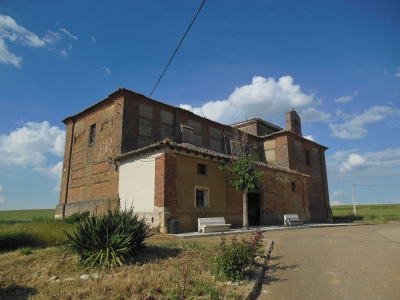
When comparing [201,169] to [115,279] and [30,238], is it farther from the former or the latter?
[115,279]

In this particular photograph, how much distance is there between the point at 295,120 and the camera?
33375 mm

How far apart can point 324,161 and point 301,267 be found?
29646mm

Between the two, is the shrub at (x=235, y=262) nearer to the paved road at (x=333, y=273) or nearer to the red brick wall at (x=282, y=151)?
the paved road at (x=333, y=273)

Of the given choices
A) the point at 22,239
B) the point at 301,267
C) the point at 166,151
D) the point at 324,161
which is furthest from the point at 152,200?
the point at 324,161

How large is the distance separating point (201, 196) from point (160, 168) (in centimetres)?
334

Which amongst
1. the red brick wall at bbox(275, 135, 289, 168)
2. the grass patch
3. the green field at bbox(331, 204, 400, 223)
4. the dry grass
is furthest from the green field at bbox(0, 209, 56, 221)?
the green field at bbox(331, 204, 400, 223)

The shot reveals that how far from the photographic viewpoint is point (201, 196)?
54.0ft

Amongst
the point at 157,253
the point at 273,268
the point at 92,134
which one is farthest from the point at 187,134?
the point at 273,268

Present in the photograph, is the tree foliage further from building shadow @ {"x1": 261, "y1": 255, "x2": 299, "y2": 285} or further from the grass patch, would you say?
the grass patch

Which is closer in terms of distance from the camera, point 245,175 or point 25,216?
point 245,175

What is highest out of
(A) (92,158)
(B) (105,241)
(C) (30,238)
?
(A) (92,158)

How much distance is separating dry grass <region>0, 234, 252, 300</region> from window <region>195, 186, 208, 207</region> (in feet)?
27.4

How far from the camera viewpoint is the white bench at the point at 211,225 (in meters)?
14.4

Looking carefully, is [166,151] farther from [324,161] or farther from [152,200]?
[324,161]
